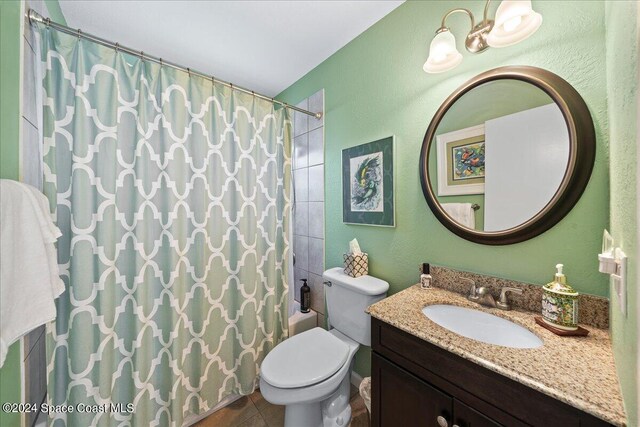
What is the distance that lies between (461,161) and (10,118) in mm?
1817

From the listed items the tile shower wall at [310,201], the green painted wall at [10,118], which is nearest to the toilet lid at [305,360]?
the tile shower wall at [310,201]

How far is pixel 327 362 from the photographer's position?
118 centimetres

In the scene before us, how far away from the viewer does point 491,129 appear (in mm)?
1000

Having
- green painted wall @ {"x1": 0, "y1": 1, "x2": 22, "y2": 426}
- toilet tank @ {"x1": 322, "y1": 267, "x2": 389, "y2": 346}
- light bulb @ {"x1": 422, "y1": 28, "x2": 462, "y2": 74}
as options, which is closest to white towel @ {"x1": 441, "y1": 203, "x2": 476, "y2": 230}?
toilet tank @ {"x1": 322, "y1": 267, "x2": 389, "y2": 346}

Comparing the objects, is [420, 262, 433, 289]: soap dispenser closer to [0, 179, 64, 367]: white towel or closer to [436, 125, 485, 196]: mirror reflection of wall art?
[436, 125, 485, 196]: mirror reflection of wall art

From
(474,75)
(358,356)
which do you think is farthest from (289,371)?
(474,75)

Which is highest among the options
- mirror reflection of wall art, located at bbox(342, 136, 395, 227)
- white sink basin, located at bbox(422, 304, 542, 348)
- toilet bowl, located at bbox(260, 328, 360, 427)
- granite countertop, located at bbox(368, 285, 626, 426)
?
mirror reflection of wall art, located at bbox(342, 136, 395, 227)

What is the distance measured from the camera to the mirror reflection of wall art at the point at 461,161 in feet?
3.39

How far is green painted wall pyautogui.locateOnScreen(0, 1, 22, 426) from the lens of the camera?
30.3 inches

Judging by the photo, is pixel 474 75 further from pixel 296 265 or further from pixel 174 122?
pixel 296 265

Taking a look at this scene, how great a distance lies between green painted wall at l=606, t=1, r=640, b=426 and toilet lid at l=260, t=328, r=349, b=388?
0.98 m

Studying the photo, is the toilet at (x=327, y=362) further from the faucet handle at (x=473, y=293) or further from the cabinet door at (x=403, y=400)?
the faucet handle at (x=473, y=293)

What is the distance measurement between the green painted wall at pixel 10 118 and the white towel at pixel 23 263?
14cm

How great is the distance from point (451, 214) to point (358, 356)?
1203 mm
